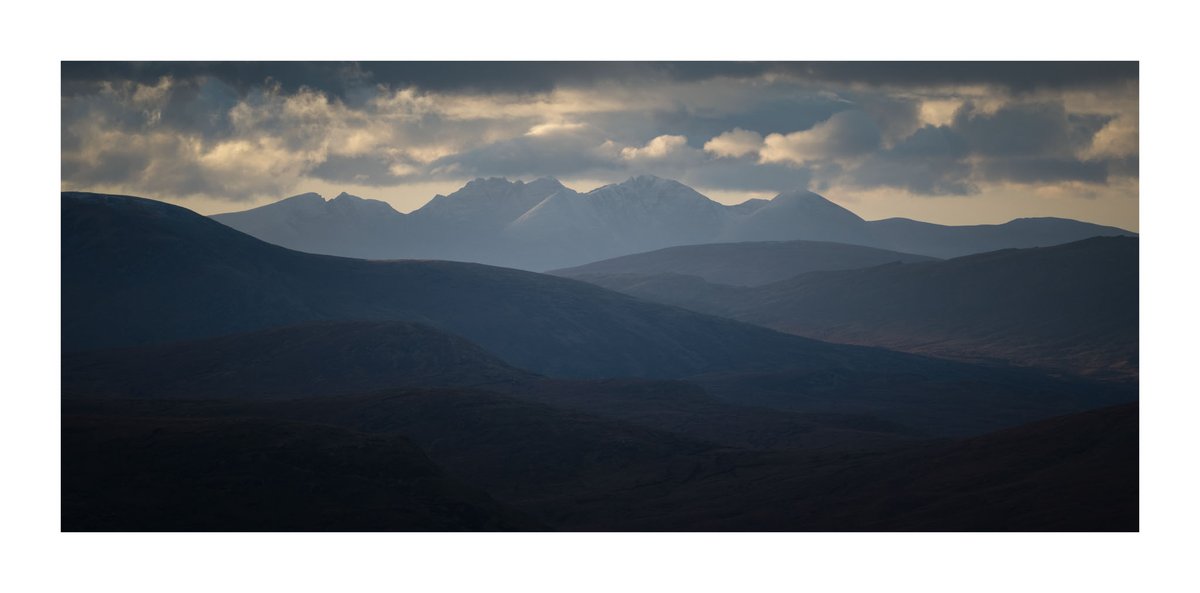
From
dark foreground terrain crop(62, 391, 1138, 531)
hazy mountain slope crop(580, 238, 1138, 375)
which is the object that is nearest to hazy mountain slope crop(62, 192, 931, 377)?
hazy mountain slope crop(580, 238, 1138, 375)

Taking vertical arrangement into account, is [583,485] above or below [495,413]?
below

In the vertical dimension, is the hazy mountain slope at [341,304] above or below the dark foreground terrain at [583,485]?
above

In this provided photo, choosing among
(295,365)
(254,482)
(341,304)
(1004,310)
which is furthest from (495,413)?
(1004,310)

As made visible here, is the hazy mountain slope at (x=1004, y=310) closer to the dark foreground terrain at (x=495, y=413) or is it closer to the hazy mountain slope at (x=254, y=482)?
the dark foreground terrain at (x=495, y=413)

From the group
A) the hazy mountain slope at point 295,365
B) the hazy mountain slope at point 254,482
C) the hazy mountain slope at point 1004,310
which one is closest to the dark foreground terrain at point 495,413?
the hazy mountain slope at point 254,482

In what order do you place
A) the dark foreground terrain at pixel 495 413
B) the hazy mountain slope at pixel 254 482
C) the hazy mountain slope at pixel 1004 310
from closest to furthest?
the hazy mountain slope at pixel 254 482 → the dark foreground terrain at pixel 495 413 → the hazy mountain slope at pixel 1004 310

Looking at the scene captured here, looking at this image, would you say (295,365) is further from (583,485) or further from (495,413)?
(583,485)

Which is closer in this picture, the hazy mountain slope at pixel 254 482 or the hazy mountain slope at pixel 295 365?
the hazy mountain slope at pixel 254 482
